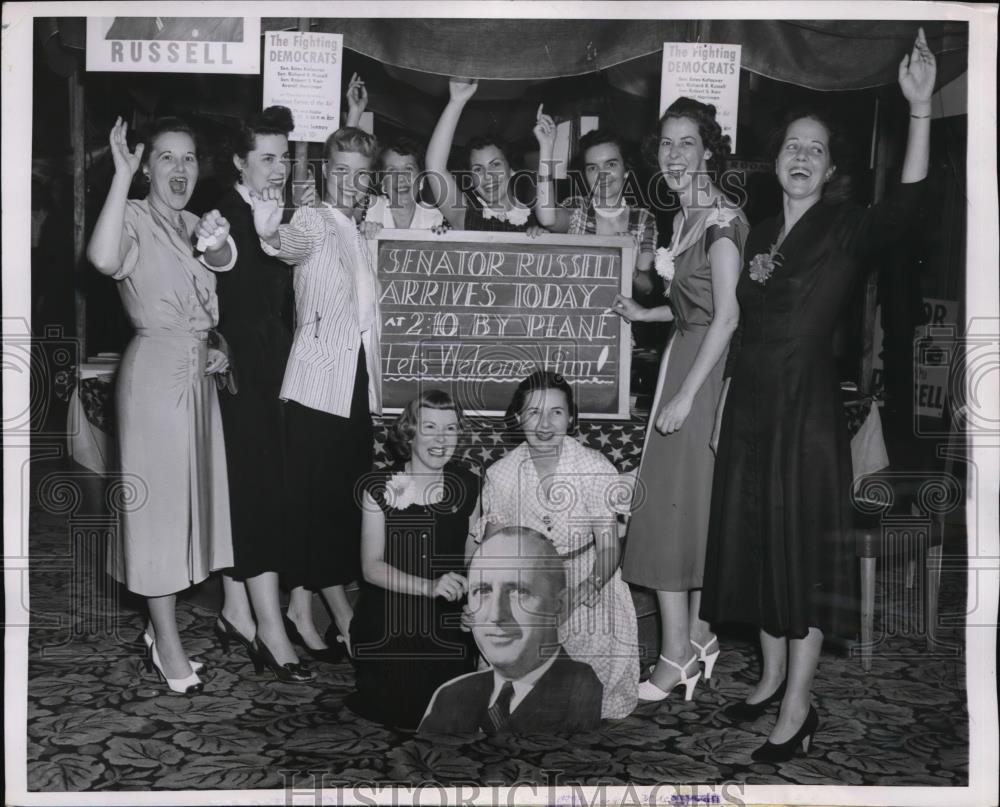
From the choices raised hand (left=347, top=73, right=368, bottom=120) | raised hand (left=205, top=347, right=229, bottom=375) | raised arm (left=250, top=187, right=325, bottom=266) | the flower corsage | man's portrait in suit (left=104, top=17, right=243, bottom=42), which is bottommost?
raised hand (left=205, top=347, right=229, bottom=375)

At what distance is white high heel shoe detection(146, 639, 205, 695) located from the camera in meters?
3.62

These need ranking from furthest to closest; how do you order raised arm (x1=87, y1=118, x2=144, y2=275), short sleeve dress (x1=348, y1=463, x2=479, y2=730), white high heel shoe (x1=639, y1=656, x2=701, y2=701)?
1. white high heel shoe (x1=639, y1=656, x2=701, y2=701)
2. short sleeve dress (x1=348, y1=463, x2=479, y2=730)
3. raised arm (x1=87, y1=118, x2=144, y2=275)

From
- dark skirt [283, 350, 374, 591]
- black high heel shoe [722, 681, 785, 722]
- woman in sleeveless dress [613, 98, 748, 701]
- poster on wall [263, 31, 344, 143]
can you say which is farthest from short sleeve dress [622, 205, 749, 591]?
poster on wall [263, 31, 344, 143]

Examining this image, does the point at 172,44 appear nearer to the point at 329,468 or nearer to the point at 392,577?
the point at 329,468

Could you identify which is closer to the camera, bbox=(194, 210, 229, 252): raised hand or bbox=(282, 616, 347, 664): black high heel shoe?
bbox=(194, 210, 229, 252): raised hand

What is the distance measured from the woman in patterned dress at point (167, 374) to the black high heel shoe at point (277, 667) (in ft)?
0.57

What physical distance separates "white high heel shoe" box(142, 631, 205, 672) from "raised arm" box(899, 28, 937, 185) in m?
2.37

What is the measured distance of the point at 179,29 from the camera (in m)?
3.50

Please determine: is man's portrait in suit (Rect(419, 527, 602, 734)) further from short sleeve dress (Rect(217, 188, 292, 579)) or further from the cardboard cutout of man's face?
short sleeve dress (Rect(217, 188, 292, 579))

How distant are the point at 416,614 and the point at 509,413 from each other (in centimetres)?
62

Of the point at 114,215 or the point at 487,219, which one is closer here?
the point at 114,215

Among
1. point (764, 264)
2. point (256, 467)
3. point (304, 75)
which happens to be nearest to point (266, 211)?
point (304, 75)

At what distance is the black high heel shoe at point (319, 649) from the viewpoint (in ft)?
12.1

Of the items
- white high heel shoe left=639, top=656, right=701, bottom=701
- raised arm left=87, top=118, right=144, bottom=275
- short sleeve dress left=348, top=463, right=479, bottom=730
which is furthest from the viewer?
white high heel shoe left=639, top=656, right=701, bottom=701
